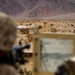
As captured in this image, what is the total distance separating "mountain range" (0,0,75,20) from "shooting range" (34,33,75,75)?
66.1 m

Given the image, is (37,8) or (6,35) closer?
(6,35)

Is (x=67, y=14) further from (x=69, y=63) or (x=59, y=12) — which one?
(x=69, y=63)

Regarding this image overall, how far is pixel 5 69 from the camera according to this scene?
2459 mm

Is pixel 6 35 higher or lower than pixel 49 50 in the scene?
higher

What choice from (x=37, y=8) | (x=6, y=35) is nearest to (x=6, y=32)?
(x=6, y=35)

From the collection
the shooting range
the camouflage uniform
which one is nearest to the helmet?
the camouflage uniform

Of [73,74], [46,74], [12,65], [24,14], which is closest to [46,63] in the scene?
[46,74]

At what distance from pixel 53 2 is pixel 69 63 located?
74.1 m

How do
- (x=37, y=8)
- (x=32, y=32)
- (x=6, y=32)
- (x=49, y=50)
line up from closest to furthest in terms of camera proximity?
1. (x=6, y=32)
2. (x=49, y=50)
3. (x=32, y=32)
4. (x=37, y=8)

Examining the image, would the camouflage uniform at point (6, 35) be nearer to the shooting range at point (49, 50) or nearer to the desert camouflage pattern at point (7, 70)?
the desert camouflage pattern at point (7, 70)

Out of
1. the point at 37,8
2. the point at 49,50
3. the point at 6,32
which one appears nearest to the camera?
the point at 6,32

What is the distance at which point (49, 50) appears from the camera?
4.23 meters

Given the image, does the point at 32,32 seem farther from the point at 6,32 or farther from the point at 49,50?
the point at 6,32

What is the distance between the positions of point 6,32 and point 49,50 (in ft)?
6.13
